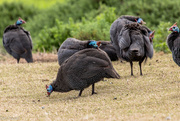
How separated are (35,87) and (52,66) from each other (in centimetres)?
168

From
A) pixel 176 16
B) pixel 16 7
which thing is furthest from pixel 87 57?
pixel 16 7

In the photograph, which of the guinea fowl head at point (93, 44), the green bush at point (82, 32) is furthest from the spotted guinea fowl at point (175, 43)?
the green bush at point (82, 32)

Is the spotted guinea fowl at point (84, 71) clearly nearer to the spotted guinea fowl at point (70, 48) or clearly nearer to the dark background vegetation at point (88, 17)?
the spotted guinea fowl at point (70, 48)

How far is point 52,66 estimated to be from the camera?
8.51m

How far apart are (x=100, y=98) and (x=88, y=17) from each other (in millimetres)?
10100

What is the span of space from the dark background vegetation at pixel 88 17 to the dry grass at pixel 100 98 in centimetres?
273

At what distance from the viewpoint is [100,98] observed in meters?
5.71

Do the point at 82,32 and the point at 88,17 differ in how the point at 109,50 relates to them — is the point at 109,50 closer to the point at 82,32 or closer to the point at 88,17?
Answer: the point at 82,32

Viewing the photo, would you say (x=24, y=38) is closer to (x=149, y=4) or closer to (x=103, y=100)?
(x=103, y=100)

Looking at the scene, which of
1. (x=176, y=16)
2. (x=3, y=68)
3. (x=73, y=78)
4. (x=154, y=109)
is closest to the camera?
(x=154, y=109)

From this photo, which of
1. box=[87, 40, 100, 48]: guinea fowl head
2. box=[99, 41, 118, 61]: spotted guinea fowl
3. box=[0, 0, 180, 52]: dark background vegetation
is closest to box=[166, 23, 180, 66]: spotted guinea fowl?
box=[87, 40, 100, 48]: guinea fowl head

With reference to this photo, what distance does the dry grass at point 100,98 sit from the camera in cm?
473

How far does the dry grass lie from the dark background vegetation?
8.97 ft

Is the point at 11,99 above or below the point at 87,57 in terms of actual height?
below
